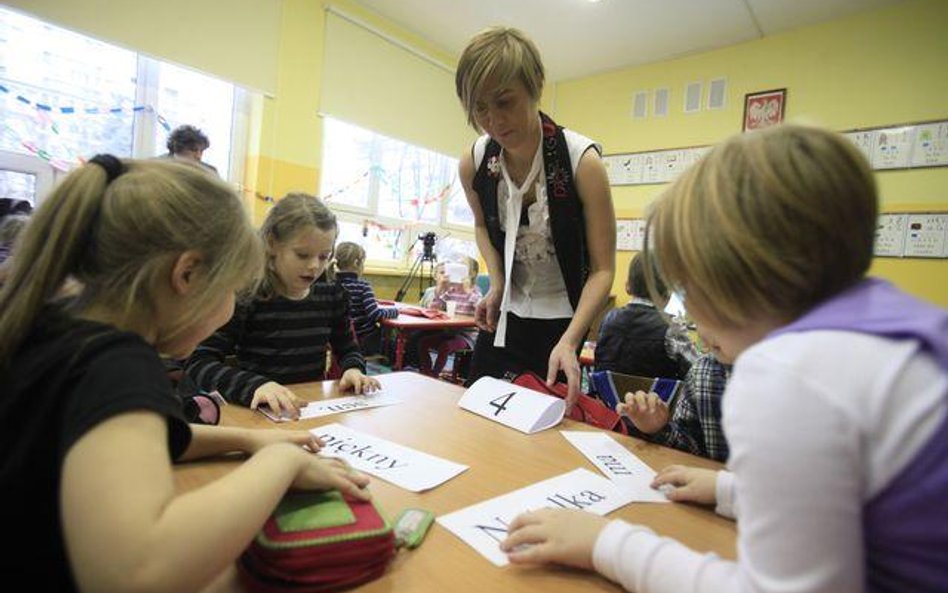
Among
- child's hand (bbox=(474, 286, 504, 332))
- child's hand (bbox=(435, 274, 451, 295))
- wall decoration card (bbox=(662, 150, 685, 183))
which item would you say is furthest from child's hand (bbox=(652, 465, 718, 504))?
wall decoration card (bbox=(662, 150, 685, 183))

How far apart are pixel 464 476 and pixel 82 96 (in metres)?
3.68

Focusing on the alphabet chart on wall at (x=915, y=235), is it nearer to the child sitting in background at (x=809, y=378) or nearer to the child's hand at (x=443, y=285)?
the child's hand at (x=443, y=285)

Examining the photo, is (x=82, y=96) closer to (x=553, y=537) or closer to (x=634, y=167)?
(x=553, y=537)

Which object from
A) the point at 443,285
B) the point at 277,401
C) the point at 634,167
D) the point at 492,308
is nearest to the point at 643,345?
the point at 492,308

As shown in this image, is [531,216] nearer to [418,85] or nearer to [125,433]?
[125,433]

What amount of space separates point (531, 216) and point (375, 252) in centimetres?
375

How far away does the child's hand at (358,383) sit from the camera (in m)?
1.28

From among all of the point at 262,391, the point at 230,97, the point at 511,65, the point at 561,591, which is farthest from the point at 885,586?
the point at 230,97

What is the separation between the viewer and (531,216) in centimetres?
144

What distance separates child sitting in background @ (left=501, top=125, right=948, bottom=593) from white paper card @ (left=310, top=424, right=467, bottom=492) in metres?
0.32

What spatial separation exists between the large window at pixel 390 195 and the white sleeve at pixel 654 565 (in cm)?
408

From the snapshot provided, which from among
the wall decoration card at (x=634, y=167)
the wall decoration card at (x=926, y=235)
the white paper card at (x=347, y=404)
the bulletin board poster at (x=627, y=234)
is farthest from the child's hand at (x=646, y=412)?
the wall decoration card at (x=634, y=167)

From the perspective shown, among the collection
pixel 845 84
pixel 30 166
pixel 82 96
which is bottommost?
pixel 30 166

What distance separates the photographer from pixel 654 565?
526mm
